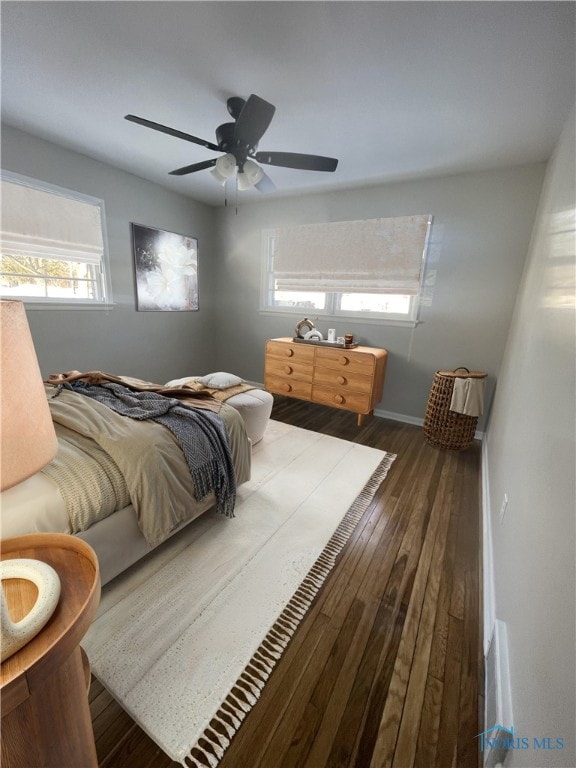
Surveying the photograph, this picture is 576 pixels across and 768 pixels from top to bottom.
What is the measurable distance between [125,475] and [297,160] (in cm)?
217

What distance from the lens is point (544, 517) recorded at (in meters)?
0.93

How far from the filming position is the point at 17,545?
2.57 ft

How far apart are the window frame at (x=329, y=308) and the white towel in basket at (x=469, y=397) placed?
2.91 feet

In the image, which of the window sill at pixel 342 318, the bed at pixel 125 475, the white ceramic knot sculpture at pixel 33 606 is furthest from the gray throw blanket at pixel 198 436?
the window sill at pixel 342 318

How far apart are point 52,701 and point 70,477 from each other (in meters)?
0.76

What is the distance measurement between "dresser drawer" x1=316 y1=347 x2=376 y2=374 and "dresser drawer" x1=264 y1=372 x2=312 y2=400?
1.05 feet

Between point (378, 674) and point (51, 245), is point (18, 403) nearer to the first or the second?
point (378, 674)

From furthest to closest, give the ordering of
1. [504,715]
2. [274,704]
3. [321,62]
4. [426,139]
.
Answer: [426,139], [321,62], [274,704], [504,715]

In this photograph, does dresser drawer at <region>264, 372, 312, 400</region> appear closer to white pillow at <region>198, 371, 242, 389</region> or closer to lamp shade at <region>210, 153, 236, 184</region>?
white pillow at <region>198, 371, 242, 389</region>

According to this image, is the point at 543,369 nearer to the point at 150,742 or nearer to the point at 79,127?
the point at 150,742

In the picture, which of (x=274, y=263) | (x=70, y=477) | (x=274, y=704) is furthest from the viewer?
(x=274, y=263)

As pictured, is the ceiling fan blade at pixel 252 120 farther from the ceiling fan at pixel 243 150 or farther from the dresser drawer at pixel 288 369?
the dresser drawer at pixel 288 369

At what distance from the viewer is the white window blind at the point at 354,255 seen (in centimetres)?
309

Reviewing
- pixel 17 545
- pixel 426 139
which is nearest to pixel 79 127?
pixel 426 139
